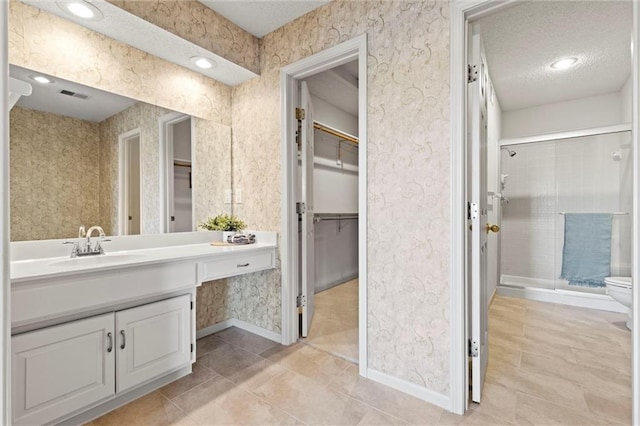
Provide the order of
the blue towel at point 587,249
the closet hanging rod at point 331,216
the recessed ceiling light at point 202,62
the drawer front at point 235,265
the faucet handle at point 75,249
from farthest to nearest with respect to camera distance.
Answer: the closet hanging rod at point 331,216
the blue towel at point 587,249
the recessed ceiling light at point 202,62
the drawer front at point 235,265
the faucet handle at point 75,249

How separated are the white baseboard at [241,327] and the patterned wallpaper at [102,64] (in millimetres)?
1764

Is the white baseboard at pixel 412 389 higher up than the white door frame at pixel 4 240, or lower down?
lower down

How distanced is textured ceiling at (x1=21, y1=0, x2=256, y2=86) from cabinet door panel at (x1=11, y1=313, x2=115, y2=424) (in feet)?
5.33

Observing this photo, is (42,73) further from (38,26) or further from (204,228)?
(204,228)

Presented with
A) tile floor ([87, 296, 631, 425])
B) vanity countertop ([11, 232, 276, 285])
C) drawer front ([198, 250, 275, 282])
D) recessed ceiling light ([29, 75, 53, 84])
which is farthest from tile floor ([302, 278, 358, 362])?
recessed ceiling light ([29, 75, 53, 84])

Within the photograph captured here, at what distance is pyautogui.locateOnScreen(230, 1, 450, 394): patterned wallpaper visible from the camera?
1.57m

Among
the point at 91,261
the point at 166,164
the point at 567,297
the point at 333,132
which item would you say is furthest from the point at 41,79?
the point at 567,297

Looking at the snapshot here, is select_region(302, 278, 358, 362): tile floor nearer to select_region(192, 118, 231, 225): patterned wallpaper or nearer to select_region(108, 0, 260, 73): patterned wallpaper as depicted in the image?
select_region(192, 118, 231, 225): patterned wallpaper

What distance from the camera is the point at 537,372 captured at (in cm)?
191

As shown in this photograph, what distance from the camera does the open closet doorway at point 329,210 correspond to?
8.00 feet

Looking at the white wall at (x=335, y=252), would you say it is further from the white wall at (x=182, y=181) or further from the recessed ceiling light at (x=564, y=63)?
the recessed ceiling light at (x=564, y=63)

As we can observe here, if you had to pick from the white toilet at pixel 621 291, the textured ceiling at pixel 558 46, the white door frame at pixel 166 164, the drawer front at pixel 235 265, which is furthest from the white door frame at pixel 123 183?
the white toilet at pixel 621 291

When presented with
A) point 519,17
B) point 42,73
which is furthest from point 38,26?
point 519,17

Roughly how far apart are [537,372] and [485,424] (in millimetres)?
753
